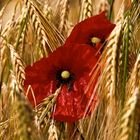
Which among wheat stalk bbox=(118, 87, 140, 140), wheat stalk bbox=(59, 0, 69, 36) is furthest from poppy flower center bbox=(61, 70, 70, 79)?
wheat stalk bbox=(118, 87, 140, 140)

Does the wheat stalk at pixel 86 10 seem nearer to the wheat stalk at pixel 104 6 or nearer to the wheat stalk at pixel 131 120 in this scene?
the wheat stalk at pixel 104 6

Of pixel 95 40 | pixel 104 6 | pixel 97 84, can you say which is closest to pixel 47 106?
pixel 97 84

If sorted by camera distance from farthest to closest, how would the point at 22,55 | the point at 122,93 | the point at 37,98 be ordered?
the point at 22,55, the point at 37,98, the point at 122,93

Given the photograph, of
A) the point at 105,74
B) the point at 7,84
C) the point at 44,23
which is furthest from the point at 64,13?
the point at 105,74

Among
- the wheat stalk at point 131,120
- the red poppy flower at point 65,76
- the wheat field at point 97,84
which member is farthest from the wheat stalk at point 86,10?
the wheat stalk at point 131,120

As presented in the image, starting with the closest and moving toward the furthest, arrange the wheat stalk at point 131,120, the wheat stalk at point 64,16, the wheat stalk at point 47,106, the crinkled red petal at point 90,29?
the wheat stalk at point 131,120
the wheat stalk at point 47,106
the crinkled red petal at point 90,29
the wheat stalk at point 64,16

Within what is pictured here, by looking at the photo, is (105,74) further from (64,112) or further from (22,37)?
(22,37)
